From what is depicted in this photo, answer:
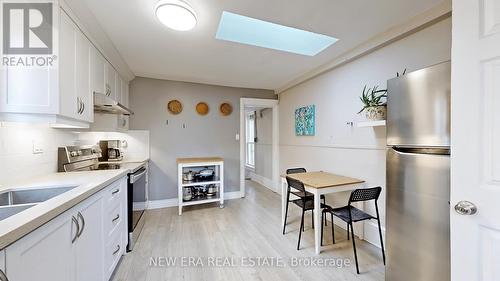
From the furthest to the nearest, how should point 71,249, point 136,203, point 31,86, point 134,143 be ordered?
1. point 134,143
2. point 136,203
3. point 31,86
4. point 71,249

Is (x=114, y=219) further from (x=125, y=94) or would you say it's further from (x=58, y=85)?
(x=125, y=94)

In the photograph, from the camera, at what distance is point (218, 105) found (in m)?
3.90

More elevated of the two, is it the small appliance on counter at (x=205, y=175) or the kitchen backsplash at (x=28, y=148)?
the kitchen backsplash at (x=28, y=148)

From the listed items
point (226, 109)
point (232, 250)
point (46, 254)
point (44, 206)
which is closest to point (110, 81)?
point (226, 109)

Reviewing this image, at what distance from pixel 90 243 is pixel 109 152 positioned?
6.58 feet

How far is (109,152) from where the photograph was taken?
2943 mm

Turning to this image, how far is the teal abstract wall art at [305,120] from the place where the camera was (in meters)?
3.24

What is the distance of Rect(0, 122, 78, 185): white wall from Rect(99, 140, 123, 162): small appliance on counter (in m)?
0.90

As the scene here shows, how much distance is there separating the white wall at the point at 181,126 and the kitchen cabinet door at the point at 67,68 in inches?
70.4

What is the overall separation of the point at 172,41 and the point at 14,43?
122cm

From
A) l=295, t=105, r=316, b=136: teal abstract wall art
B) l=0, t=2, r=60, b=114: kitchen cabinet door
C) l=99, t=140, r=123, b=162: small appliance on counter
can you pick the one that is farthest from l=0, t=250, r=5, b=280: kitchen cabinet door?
l=295, t=105, r=316, b=136: teal abstract wall art

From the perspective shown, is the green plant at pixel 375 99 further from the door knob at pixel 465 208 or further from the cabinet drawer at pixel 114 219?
the cabinet drawer at pixel 114 219

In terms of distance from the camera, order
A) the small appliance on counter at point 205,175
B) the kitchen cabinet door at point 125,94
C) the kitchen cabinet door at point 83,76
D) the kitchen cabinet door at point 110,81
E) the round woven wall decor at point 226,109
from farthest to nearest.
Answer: the round woven wall decor at point 226,109, the small appliance on counter at point 205,175, the kitchen cabinet door at point 125,94, the kitchen cabinet door at point 110,81, the kitchen cabinet door at point 83,76

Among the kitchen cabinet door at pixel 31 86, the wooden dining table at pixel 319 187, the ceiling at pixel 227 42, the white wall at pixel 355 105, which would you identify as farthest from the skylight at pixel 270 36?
the wooden dining table at pixel 319 187
